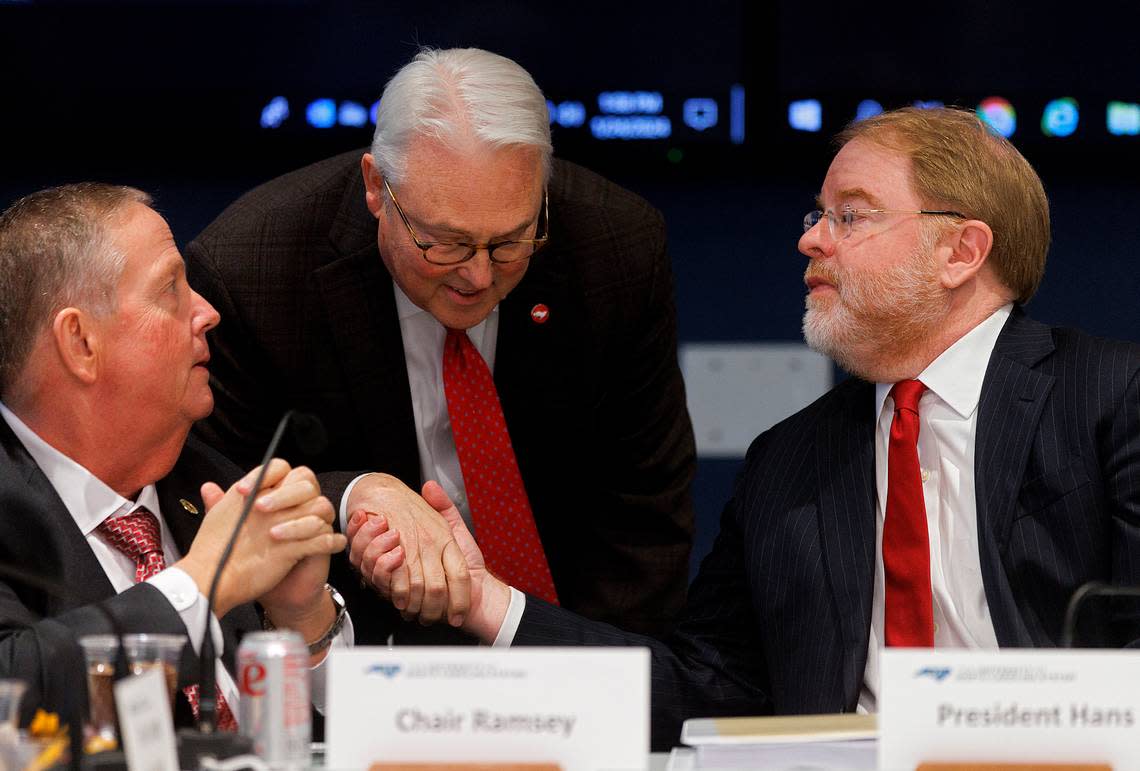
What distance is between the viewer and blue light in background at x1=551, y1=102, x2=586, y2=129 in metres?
4.43

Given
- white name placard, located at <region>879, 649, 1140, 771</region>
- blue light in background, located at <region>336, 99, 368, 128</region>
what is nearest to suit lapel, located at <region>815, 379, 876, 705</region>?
white name placard, located at <region>879, 649, 1140, 771</region>

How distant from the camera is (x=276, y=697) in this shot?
191cm

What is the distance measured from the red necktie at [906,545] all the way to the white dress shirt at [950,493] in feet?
0.11

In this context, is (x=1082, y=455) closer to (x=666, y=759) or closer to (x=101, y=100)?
(x=666, y=759)

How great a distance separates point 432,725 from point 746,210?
315cm

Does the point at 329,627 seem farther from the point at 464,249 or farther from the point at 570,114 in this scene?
the point at 570,114

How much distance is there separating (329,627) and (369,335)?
2.55 feet

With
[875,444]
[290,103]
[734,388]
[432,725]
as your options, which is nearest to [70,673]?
[432,725]

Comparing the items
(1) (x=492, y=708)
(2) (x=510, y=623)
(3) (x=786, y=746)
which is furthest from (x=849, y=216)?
(1) (x=492, y=708)

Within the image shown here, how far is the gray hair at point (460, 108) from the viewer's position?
293 centimetres

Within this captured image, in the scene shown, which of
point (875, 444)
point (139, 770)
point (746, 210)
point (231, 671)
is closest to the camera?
point (139, 770)

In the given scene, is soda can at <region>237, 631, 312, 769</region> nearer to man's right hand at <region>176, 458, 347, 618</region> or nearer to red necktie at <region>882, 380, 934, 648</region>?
man's right hand at <region>176, 458, 347, 618</region>

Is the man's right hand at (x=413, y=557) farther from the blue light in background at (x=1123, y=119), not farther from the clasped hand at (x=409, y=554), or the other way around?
the blue light in background at (x=1123, y=119)

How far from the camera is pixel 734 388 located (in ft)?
15.8
